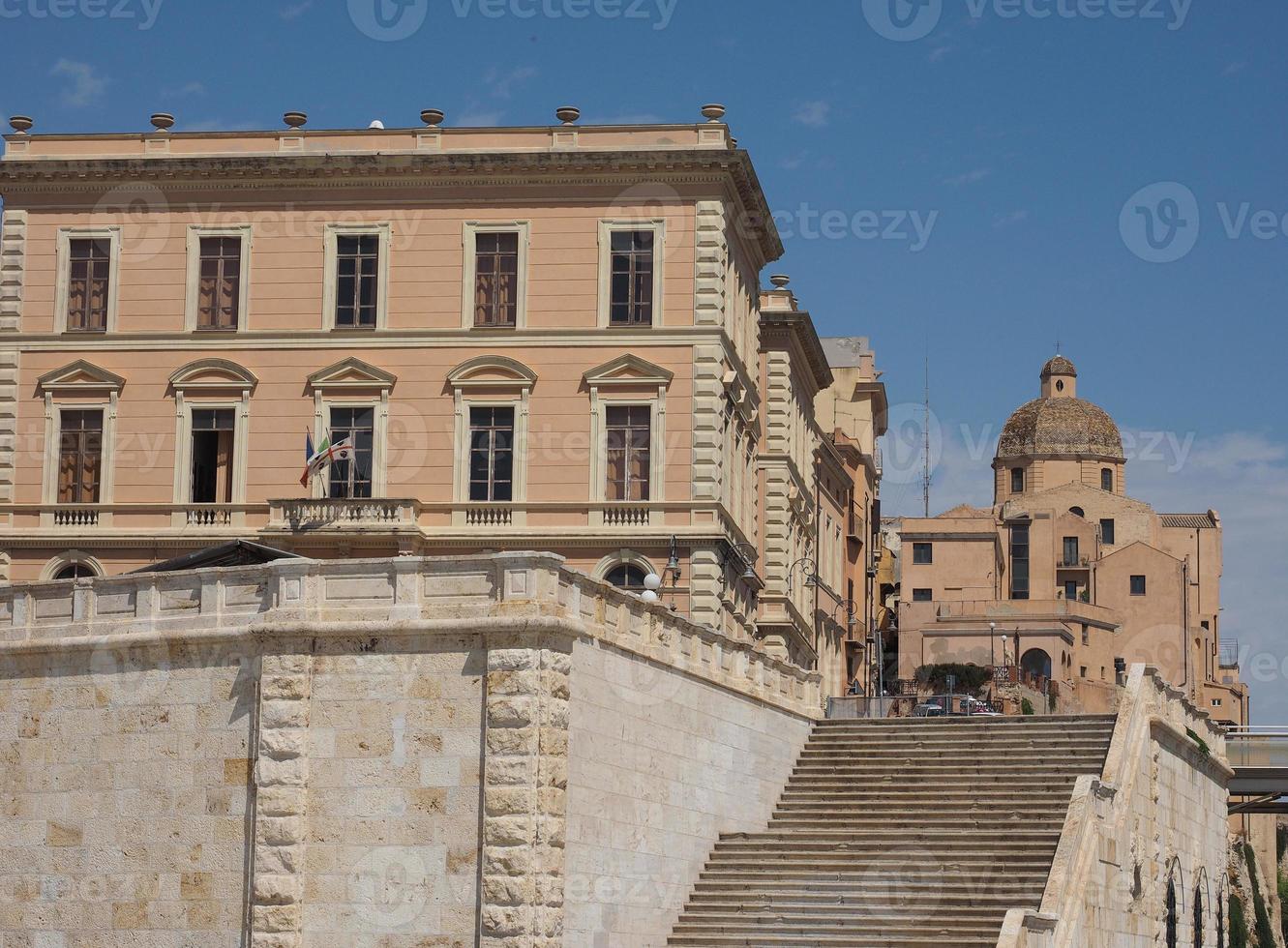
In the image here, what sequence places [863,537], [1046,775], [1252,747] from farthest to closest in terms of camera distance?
[863,537] → [1252,747] → [1046,775]

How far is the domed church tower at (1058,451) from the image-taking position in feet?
387

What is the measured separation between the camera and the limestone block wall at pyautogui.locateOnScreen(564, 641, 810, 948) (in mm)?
29633

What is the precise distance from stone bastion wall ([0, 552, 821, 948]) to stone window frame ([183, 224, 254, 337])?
16974 mm

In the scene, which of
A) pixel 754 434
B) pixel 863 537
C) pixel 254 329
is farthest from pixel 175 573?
pixel 863 537

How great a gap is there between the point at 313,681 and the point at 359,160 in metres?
21.5

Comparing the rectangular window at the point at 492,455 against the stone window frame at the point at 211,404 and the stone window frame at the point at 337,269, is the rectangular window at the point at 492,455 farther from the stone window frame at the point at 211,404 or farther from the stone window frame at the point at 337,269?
the stone window frame at the point at 211,404

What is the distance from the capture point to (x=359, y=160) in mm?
48156

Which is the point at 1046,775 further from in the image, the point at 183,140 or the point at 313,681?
the point at 183,140

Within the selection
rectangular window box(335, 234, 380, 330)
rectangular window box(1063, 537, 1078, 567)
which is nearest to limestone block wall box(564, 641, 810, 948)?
rectangular window box(335, 234, 380, 330)

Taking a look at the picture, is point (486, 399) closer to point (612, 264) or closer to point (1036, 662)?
point (612, 264)

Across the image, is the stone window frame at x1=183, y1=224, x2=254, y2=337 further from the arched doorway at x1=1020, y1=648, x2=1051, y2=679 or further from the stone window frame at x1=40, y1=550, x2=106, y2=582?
the arched doorway at x1=1020, y1=648, x2=1051, y2=679

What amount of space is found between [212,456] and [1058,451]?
7701cm

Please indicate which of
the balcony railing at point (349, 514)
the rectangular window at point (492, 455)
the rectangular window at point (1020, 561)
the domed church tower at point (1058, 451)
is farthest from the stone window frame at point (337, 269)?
the domed church tower at point (1058, 451)

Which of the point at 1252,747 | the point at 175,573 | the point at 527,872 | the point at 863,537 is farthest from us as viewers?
the point at 863,537
